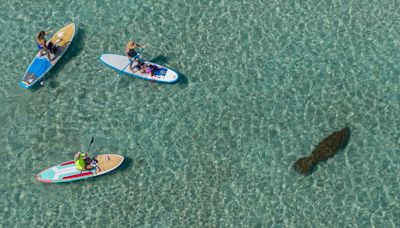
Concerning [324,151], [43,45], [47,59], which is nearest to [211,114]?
[324,151]

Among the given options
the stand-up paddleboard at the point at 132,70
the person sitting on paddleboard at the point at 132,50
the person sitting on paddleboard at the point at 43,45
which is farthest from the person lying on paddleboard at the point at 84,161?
the person sitting on paddleboard at the point at 43,45

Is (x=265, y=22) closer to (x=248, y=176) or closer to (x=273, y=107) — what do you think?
(x=273, y=107)

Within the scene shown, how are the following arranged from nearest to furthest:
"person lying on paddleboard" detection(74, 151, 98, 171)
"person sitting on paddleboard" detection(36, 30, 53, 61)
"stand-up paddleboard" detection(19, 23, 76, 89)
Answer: "person lying on paddleboard" detection(74, 151, 98, 171)
"person sitting on paddleboard" detection(36, 30, 53, 61)
"stand-up paddleboard" detection(19, 23, 76, 89)

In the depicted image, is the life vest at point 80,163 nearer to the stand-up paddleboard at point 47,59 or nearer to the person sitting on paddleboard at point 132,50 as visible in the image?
the stand-up paddleboard at point 47,59

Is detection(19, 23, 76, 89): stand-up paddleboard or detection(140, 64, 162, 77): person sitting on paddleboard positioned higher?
detection(19, 23, 76, 89): stand-up paddleboard

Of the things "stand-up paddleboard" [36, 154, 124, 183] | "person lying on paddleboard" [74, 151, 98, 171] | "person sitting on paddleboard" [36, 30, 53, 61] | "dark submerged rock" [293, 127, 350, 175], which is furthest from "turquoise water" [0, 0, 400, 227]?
"person sitting on paddleboard" [36, 30, 53, 61]

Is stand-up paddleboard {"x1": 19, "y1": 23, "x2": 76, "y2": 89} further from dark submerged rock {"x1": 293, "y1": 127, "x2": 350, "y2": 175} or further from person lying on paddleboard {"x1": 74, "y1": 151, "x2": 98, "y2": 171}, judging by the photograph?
dark submerged rock {"x1": 293, "y1": 127, "x2": 350, "y2": 175}

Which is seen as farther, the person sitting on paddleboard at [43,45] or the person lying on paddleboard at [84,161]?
the person sitting on paddleboard at [43,45]
